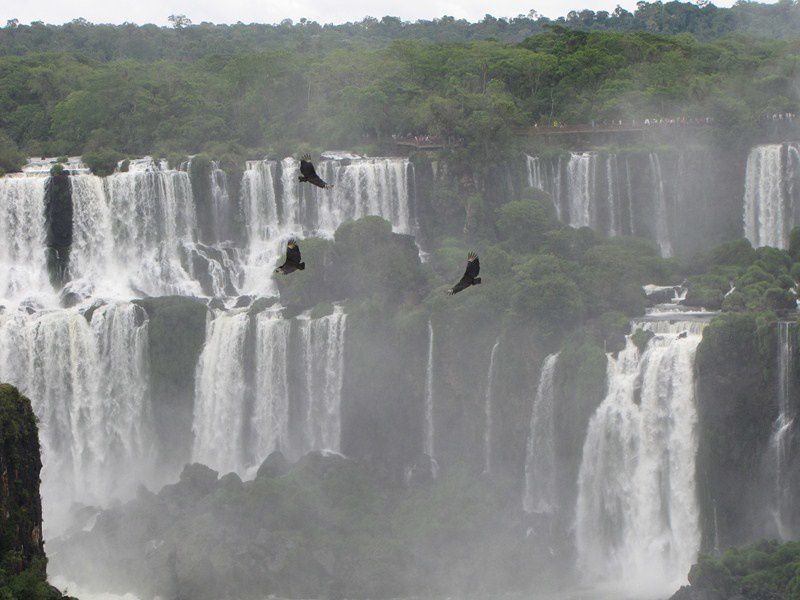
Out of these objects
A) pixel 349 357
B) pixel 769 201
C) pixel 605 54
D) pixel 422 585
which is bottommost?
pixel 422 585

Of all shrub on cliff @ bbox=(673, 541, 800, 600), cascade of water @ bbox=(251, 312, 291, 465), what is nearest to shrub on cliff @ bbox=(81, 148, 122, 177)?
cascade of water @ bbox=(251, 312, 291, 465)

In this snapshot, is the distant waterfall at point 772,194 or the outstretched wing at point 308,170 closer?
the outstretched wing at point 308,170

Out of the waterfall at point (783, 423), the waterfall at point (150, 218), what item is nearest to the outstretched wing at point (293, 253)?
the waterfall at point (783, 423)

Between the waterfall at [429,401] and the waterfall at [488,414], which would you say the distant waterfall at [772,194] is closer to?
the waterfall at [488,414]

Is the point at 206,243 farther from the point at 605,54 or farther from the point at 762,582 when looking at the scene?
the point at 762,582

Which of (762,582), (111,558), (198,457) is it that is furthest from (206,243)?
(762,582)
